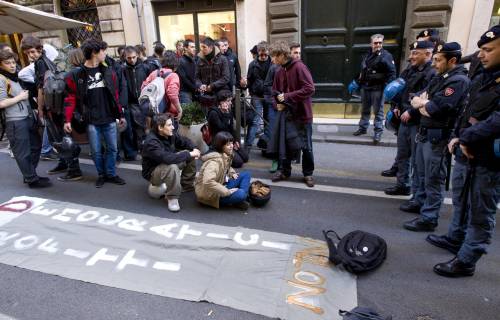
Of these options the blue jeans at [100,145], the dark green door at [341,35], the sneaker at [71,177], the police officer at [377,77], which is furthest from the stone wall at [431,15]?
the sneaker at [71,177]

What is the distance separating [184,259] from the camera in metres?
3.23

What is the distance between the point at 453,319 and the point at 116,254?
2926 mm

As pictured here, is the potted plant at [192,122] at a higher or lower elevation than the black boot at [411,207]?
higher

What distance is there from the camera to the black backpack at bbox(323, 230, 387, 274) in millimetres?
2998

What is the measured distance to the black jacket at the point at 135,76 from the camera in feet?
19.4

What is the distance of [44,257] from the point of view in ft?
10.9

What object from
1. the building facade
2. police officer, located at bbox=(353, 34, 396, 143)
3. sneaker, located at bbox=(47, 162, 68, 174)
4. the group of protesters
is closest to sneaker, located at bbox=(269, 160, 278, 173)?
the group of protesters

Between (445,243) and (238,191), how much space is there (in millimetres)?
2244

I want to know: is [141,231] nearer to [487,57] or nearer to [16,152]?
[16,152]

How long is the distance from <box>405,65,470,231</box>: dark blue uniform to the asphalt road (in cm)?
37

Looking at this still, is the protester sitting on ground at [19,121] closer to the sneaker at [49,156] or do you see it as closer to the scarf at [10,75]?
the scarf at [10,75]

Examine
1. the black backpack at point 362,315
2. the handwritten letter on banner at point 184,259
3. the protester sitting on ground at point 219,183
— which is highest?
the protester sitting on ground at point 219,183

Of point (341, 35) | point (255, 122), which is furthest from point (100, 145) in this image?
point (341, 35)

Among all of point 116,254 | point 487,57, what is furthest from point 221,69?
point 487,57
